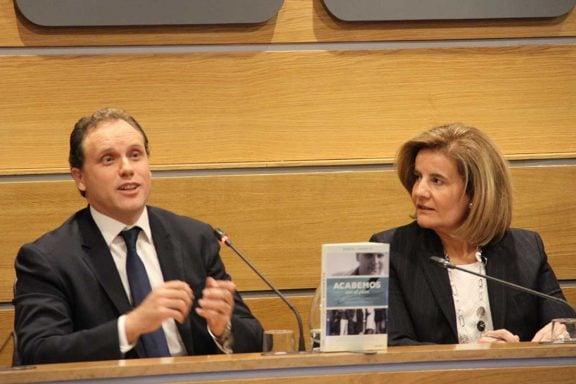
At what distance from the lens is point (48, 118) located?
13.1ft

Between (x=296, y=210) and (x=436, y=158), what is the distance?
585 millimetres

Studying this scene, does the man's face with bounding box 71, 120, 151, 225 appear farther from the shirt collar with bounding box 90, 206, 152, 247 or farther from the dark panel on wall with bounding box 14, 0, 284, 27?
the dark panel on wall with bounding box 14, 0, 284, 27

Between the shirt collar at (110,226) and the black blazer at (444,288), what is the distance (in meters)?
0.80

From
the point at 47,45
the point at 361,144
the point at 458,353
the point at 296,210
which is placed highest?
the point at 47,45

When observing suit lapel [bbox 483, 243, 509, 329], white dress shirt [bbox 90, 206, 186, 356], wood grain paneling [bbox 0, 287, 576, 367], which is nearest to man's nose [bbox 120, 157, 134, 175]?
white dress shirt [bbox 90, 206, 186, 356]

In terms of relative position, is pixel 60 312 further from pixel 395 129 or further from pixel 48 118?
pixel 395 129

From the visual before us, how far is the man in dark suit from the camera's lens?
307 cm

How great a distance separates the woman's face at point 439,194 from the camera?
3785 millimetres

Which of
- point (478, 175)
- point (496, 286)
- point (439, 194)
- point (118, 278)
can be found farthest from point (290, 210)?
point (118, 278)

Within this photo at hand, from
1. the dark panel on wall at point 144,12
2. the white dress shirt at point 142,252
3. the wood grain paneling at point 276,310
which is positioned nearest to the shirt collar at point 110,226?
the white dress shirt at point 142,252

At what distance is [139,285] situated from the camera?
3.38 metres

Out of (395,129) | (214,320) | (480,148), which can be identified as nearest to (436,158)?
(480,148)

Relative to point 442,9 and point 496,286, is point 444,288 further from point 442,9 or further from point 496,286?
point 442,9

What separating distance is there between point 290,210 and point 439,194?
1.98 ft
